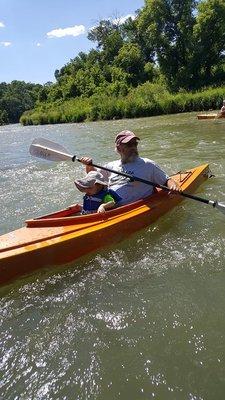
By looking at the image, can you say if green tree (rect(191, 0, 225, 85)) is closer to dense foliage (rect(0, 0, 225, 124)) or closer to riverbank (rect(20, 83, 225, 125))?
dense foliage (rect(0, 0, 225, 124))

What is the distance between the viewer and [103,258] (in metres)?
4.12

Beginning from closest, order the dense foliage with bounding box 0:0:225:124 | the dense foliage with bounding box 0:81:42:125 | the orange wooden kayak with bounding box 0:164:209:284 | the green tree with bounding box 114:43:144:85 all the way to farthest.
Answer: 1. the orange wooden kayak with bounding box 0:164:209:284
2. the dense foliage with bounding box 0:0:225:124
3. the green tree with bounding box 114:43:144:85
4. the dense foliage with bounding box 0:81:42:125

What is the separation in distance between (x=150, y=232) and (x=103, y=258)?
79cm

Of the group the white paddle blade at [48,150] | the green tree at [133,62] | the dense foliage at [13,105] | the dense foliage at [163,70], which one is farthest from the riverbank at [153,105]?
the dense foliage at [13,105]

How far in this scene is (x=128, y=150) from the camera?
15.2ft

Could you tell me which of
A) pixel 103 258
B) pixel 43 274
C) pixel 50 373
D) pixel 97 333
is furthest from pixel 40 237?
pixel 50 373

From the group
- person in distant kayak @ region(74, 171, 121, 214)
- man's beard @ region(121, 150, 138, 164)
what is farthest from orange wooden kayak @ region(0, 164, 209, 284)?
man's beard @ region(121, 150, 138, 164)

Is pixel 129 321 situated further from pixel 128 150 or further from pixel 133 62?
pixel 133 62

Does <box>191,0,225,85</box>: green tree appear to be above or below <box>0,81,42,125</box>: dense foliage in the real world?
above

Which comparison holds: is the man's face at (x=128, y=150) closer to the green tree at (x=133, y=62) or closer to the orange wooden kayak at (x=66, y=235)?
the orange wooden kayak at (x=66, y=235)

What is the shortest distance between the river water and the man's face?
2.69 feet

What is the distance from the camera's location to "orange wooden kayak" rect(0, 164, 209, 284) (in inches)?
145

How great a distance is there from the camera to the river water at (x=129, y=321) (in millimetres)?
2471

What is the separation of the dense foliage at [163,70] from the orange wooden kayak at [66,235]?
16996 mm
